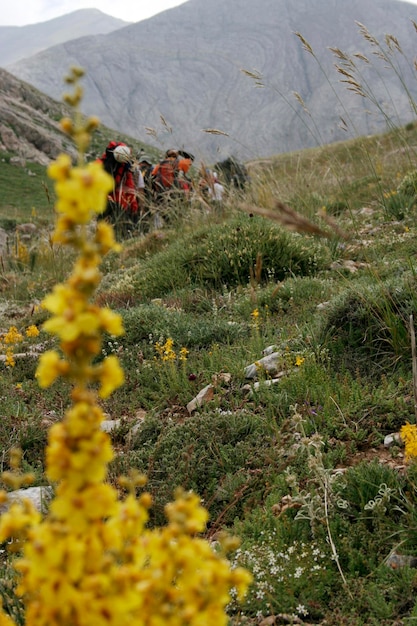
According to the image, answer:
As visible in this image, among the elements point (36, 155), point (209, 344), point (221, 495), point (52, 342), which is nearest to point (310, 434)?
point (221, 495)

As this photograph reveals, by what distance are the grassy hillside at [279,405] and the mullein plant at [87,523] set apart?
475 millimetres

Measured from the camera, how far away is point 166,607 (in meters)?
0.84

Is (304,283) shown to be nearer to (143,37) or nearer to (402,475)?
(402,475)

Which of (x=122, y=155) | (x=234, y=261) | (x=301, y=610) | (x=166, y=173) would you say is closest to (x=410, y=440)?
(x=301, y=610)

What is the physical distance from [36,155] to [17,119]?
3.97m

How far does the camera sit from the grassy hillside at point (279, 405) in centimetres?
229

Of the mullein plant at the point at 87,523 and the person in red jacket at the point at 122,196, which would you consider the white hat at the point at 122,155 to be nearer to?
the person in red jacket at the point at 122,196

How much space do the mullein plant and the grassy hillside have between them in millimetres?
475

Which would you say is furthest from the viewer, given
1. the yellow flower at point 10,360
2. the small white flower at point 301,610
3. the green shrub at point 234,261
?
the green shrub at point 234,261

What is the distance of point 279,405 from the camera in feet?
11.6

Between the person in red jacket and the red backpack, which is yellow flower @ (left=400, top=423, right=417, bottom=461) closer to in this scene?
the person in red jacket

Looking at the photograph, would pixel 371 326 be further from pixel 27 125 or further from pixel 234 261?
pixel 27 125

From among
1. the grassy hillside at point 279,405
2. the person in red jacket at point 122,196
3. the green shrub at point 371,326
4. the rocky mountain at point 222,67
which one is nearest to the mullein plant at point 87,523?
the grassy hillside at point 279,405

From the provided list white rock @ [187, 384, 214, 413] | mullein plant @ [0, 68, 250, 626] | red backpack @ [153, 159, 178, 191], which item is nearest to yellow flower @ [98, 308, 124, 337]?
mullein plant @ [0, 68, 250, 626]
